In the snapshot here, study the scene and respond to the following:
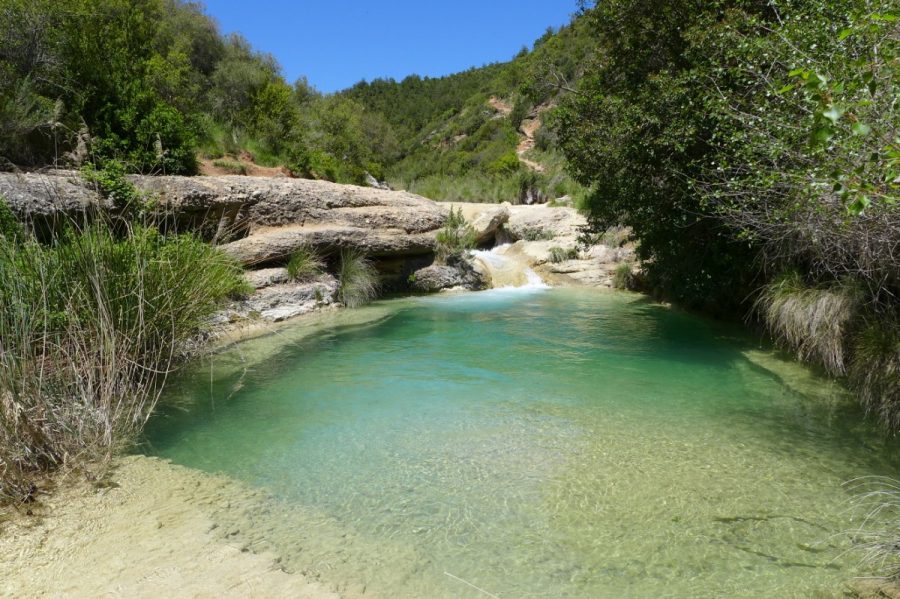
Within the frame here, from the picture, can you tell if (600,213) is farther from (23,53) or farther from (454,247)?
(23,53)

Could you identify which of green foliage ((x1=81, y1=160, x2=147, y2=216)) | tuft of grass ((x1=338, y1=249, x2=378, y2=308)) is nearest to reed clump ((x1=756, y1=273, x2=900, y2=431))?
tuft of grass ((x1=338, y1=249, x2=378, y2=308))

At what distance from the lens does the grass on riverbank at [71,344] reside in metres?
3.57

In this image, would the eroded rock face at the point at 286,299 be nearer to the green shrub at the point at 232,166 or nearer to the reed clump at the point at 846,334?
the green shrub at the point at 232,166

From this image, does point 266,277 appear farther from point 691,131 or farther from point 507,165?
point 507,165

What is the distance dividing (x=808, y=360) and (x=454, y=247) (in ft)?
33.0

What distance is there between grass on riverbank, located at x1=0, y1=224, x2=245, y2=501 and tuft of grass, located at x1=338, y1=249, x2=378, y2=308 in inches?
302

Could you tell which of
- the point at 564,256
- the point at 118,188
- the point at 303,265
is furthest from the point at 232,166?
the point at 564,256

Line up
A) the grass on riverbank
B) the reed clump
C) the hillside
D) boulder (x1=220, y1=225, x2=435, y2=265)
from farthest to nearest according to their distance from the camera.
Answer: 1. the hillside
2. boulder (x1=220, y1=225, x2=435, y2=265)
3. the reed clump
4. the grass on riverbank

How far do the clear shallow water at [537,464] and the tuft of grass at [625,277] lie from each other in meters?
7.08

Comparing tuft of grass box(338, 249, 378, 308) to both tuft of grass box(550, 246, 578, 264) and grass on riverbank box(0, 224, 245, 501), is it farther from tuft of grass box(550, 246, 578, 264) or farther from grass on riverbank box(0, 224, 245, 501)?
grass on riverbank box(0, 224, 245, 501)

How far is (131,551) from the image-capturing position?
3.18 metres

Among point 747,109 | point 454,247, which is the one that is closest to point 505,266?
point 454,247

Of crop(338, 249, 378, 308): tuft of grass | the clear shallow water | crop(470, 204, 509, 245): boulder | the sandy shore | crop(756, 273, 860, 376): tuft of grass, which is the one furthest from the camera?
crop(470, 204, 509, 245): boulder

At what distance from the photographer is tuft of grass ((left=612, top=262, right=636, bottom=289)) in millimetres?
Answer: 15336
